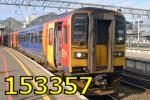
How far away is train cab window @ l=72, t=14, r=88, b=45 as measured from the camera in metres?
13.2

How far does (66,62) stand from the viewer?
44.2ft

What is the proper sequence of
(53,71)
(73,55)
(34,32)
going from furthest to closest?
(34,32) → (53,71) → (73,55)

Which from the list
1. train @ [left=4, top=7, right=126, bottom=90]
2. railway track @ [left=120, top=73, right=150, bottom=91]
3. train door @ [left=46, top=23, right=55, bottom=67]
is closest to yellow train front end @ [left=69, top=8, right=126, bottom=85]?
train @ [left=4, top=7, right=126, bottom=90]

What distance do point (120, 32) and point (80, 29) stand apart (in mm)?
1874

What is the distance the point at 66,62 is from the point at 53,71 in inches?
147

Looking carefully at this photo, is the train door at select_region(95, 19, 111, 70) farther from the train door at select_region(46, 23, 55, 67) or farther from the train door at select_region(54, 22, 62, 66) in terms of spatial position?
the train door at select_region(46, 23, 55, 67)

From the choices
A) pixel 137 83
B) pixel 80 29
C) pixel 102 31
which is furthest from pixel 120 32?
pixel 137 83

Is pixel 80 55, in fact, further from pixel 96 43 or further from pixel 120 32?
pixel 120 32

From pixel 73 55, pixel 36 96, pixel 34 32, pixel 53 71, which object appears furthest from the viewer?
pixel 34 32

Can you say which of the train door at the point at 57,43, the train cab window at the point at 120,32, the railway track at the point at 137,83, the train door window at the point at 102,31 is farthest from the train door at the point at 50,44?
the railway track at the point at 137,83

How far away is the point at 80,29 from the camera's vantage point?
1325cm

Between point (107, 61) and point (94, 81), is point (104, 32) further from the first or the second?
point (94, 81)

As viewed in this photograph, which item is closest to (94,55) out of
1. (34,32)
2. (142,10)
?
(34,32)

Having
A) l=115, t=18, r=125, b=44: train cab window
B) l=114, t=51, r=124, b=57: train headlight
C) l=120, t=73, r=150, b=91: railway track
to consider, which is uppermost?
l=115, t=18, r=125, b=44: train cab window
